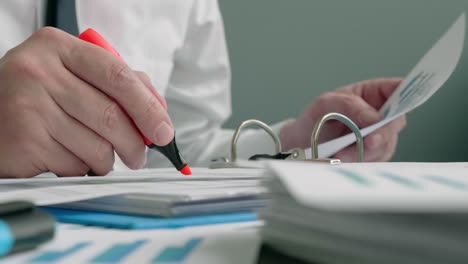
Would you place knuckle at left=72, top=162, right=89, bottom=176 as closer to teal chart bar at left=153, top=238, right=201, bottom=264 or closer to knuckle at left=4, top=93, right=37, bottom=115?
knuckle at left=4, top=93, right=37, bottom=115

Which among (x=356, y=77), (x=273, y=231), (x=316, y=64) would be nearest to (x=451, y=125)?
(x=356, y=77)

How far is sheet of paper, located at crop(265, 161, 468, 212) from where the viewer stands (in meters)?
0.15

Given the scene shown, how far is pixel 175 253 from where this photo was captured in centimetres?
21

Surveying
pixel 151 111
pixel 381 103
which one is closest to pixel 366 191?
pixel 151 111

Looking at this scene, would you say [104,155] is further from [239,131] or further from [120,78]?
[239,131]

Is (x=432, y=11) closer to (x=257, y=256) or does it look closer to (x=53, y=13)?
(x=53, y=13)

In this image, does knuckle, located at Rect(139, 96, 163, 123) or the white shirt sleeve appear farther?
the white shirt sleeve

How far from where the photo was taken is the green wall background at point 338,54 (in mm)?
1464

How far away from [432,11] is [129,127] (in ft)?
4.03

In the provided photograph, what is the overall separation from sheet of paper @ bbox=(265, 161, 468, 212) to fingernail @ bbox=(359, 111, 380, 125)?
1.92 feet

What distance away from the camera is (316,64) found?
1.48 metres

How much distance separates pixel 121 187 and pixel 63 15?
440 millimetres

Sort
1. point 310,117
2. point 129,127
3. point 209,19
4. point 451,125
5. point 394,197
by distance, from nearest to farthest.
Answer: point 394,197 < point 129,127 < point 310,117 < point 209,19 < point 451,125

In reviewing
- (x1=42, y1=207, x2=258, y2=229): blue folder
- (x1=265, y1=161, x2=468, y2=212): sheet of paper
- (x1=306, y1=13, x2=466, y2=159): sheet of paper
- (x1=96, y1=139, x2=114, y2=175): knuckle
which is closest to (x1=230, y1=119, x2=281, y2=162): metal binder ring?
(x1=306, y1=13, x2=466, y2=159): sheet of paper
